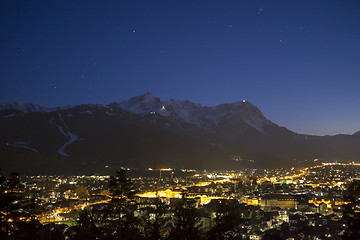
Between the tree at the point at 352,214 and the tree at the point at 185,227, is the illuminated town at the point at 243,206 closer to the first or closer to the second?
the tree at the point at 352,214

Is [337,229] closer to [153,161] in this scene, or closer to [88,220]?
[88,220]

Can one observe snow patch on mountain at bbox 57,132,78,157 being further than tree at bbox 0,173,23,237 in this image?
Yes

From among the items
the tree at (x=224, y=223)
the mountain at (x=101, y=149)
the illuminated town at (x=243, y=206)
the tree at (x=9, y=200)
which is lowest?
the illuminated town at (x=243, y=206)

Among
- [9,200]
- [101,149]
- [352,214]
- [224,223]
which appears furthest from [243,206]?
[101,149]

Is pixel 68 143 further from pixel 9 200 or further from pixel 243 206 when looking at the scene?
pixel 9 200

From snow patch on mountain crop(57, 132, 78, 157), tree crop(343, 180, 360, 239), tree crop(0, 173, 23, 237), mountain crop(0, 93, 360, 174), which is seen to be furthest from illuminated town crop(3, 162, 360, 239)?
snow patch on mountain crop(57, 132, 78, 157)

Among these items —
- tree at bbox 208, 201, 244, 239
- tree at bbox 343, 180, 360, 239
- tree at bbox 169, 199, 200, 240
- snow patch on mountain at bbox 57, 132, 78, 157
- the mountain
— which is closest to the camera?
tree at bbox 169, 199, 200, 240

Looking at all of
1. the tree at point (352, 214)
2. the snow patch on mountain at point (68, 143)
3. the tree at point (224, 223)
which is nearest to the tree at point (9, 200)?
the tree at point (224, 223)

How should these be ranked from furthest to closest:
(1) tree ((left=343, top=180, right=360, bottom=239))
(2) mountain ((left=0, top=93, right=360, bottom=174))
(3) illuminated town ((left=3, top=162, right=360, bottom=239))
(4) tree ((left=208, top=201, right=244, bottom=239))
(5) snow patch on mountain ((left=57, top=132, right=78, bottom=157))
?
(5) snow patch on mountain ((left=57, top=132, right=78, bottom=157)) < (2) mountain ((left=0, top=93, right=360, bottom=174)) < (3) illuminated town ((left=3, top=162, right=360, bottom=239)) < (1) tree ((left=343, top=180, right=360, bottom=239)) < (4) tree ((left=208, top=201, right=244, bottom=239))

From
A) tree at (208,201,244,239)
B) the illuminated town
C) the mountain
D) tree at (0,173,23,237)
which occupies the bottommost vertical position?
the illuminated town

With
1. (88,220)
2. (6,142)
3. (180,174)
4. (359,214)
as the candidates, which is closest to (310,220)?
(359,214)

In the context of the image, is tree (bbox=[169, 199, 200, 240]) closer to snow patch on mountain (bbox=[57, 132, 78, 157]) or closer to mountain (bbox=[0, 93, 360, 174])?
mountain (bbox=[0, 93, 360, 174])

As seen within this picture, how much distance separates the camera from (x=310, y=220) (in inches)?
1545

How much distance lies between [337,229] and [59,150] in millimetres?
122171
